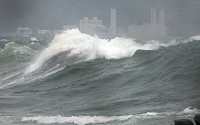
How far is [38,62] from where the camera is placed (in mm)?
27078

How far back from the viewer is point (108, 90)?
15.6 meters

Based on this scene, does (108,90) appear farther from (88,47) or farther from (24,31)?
(24,31)

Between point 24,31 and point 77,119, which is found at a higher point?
point 24,31

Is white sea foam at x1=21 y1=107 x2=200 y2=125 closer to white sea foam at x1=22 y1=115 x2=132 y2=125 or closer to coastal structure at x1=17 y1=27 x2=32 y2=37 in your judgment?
white sea foam at x1=22 y1=115 x2=132 y2=125

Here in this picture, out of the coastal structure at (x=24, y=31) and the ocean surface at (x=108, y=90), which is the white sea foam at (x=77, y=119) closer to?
the ocean surface at (x=108, y=90)

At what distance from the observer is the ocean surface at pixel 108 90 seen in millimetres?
11719

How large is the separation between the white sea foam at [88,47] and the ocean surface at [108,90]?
A: 0.07 meters

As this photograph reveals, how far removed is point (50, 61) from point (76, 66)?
4.90m

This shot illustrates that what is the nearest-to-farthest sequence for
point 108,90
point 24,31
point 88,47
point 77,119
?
point 77,119 → point 108,90 → point 88,47 → point 24,31

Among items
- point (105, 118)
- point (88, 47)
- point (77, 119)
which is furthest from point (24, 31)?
point (105, 118)

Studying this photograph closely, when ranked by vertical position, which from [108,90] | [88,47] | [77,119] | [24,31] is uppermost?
[24,31]

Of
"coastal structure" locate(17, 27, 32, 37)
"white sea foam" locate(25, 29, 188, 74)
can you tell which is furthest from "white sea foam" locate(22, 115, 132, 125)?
"coastal structure" locate(17, 27, 32, 37)

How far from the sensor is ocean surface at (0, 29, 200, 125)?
11.7m

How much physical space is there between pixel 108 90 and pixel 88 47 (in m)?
10.5
